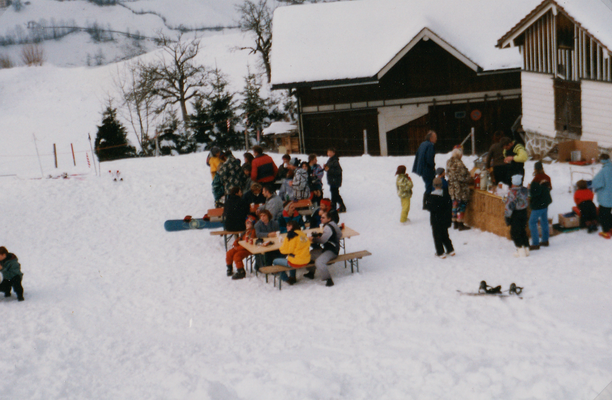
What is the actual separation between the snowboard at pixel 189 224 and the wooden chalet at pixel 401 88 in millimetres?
11082

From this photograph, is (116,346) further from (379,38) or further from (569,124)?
(379,38)

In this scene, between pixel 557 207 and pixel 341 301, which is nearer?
pixel 341 301

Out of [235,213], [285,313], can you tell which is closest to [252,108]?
[235,213]

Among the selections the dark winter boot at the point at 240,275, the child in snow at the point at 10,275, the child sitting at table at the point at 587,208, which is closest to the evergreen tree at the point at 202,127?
the dark winter boot at the point at 240,275

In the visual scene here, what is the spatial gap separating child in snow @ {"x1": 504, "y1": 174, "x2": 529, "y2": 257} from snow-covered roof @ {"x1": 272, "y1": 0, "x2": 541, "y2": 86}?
1351 cm

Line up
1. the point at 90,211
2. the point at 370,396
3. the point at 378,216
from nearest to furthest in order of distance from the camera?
the point at 370,396 → the point at 378,216 → the point at 90,211

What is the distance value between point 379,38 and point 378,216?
1291 cm

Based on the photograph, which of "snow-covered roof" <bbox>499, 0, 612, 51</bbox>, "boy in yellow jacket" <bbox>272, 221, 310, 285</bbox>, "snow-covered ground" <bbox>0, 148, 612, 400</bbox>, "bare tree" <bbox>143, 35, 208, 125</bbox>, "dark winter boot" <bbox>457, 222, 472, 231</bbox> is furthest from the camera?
"bare tree" <bbox>143, 35, 208, 125</bbox>

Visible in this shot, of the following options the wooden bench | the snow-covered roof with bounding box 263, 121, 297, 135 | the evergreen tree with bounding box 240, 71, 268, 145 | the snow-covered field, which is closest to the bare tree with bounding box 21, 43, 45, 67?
the snow-covered field

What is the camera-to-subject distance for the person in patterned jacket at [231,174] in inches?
524

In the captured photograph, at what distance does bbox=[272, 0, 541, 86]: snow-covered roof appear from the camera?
76.1 ft

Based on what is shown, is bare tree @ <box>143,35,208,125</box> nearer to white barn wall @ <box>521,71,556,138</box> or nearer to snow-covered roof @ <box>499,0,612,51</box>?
white barn wall @ <box>521,71,556,138</box>

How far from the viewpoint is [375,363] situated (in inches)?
265

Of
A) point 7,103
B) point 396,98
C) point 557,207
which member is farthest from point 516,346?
point 7,103
